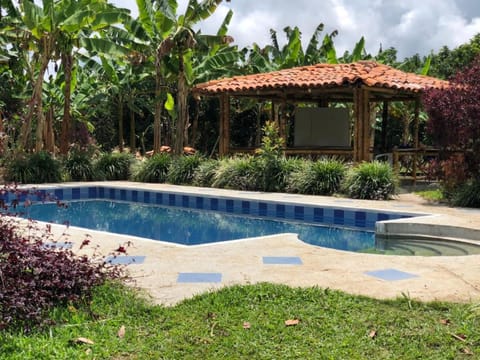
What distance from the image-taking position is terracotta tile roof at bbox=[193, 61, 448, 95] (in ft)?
52.1

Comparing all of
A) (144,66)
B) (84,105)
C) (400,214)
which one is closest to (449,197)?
(400,214)

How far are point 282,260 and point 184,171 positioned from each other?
11.3 metres

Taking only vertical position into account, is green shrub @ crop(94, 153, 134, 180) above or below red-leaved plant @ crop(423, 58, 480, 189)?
below

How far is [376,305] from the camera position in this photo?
457cm

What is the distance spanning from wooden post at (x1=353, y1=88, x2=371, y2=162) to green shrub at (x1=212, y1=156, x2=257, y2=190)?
9.55 ft

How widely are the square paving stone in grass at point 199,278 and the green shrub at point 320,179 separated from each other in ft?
28.9

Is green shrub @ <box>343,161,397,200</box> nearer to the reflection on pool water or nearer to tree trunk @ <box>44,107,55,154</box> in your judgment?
the reflection on pool water

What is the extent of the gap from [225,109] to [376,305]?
1556 centimetres

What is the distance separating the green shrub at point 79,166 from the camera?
18594 millimetres

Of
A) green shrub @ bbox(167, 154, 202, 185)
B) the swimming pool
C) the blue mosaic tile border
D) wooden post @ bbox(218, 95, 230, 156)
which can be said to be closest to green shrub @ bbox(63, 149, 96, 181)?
the blue mosaic tile border

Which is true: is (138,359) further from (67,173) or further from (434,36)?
(434,36)

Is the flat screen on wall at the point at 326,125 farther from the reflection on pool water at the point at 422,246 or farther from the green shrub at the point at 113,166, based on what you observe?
the reflection on pool water at the point at 422,246

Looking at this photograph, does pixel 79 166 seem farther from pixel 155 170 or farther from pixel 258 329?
pixel 258 329

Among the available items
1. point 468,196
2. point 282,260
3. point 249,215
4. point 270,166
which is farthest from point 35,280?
point 270,166
